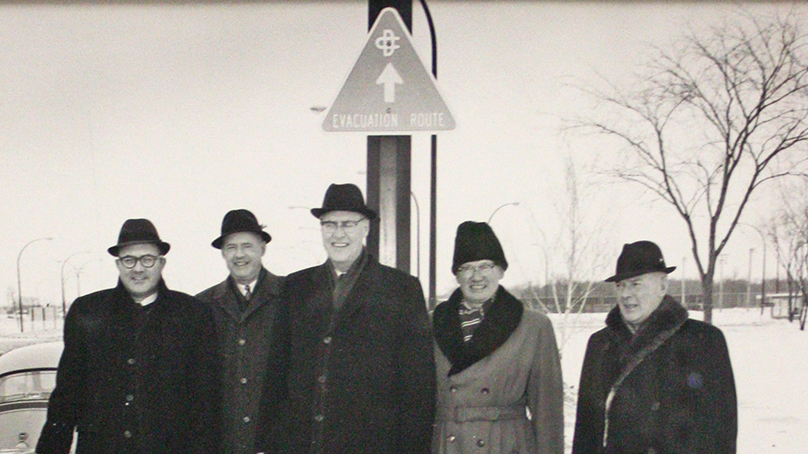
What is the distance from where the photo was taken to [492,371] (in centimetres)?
328

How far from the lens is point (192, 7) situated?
5.40m

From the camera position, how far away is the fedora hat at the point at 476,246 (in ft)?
11.0

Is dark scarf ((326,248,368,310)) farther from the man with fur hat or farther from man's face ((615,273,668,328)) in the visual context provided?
man's face ((615,273,668,328))

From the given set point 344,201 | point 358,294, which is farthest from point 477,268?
point 344,201

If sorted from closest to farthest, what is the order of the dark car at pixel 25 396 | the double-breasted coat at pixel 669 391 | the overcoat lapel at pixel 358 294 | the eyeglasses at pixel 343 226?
the double-breasted coat at pixel 669 391 < the overcoat lapel at pixel 358 294 < the eyeglasses at pixel 343 226 < the dark car at pixel 25 396

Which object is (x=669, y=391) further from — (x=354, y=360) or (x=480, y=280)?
(x=354, y=360)

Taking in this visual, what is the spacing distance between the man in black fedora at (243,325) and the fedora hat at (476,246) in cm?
101

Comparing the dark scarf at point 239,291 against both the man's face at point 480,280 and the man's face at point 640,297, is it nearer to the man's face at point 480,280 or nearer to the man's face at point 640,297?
the man's face at point 480,280

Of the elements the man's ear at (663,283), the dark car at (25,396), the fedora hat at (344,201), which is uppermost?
the fedora hat at (344,201)

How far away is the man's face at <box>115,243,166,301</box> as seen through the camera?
357cm

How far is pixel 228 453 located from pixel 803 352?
14.4 ft

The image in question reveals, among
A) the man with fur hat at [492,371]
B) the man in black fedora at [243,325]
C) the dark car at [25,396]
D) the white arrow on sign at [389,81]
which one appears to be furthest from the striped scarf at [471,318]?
the dark car at [25,396]

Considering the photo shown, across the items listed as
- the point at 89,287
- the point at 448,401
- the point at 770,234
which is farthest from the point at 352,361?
the point at 770,234

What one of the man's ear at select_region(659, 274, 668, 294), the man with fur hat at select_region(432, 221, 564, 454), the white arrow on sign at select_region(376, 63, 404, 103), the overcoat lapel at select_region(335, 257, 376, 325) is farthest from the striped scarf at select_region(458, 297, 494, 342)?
the white arrow on sign at select_region(376, 63, 404, 103)
